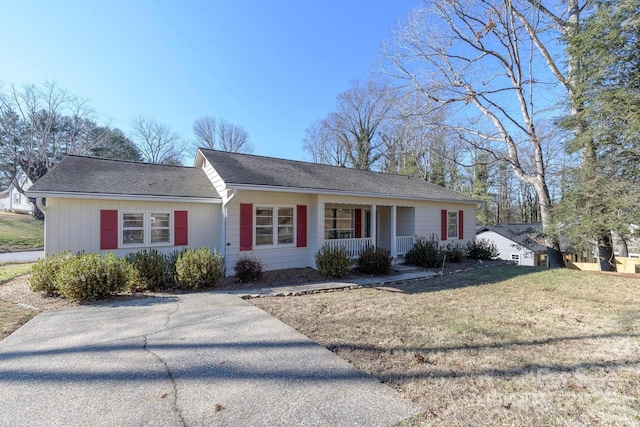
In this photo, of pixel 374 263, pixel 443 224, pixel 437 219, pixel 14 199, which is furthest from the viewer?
pixel 14 199

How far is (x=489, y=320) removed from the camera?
5113 mm

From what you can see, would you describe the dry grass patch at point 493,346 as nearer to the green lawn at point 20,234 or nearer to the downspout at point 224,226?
the downspout at point 224,226

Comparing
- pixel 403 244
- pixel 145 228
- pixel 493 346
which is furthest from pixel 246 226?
pixel 493 346

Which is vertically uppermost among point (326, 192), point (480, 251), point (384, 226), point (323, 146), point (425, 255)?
point (323, 146)

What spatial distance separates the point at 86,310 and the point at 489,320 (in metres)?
7.28

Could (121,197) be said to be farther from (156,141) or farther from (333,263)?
(156,141)

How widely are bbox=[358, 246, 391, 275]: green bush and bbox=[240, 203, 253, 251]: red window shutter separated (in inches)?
144

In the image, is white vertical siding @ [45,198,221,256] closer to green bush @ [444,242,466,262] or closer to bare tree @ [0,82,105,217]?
green bush @ [444,242,466,262]

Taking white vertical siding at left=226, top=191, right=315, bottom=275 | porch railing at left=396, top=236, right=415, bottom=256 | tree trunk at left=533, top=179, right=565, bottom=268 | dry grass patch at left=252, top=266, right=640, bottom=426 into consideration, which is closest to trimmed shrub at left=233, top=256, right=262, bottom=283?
white vertical siding at left=226, top=191, right=315, bottom=275

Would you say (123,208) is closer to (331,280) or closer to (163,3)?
(331,280)

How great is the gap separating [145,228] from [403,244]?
915 centimetres

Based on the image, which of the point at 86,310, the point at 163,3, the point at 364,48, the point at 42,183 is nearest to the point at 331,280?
the point at 86,310

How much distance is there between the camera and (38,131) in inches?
1035

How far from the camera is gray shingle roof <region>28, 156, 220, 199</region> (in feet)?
24.8
